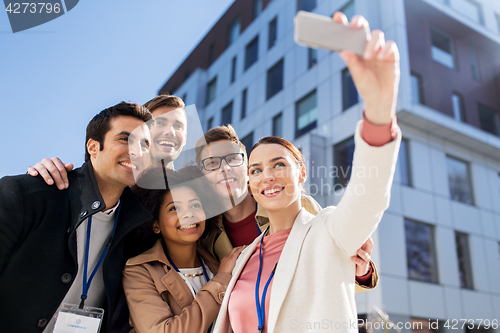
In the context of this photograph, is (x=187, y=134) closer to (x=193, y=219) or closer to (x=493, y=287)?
(x=193, y=219)

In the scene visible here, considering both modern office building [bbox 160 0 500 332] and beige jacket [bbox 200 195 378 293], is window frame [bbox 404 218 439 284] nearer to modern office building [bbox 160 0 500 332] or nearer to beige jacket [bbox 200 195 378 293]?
modern office building [bbox 160 0 500 332]

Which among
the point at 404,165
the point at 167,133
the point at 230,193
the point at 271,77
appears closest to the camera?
the point at 230,193

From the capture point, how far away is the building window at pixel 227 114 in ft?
64.8

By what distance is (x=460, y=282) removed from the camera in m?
12.5

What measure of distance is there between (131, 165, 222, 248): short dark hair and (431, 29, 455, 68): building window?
13.6 metres

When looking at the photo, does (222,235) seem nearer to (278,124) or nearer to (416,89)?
(416,89)

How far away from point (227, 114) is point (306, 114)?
6233mm

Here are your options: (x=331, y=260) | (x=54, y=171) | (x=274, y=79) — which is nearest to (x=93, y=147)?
(x=54, y=171)

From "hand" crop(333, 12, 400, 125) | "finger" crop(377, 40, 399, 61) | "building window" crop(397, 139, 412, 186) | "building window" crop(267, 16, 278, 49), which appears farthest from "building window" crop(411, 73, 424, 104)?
"finger" crop(377, 40, 399, 61)

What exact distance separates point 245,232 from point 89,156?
4.30ft

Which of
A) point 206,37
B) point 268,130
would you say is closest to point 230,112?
point 268,130

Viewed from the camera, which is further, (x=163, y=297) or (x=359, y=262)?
(x=163, y=297)

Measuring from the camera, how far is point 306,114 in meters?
14.9

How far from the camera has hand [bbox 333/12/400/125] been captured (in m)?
1.20
